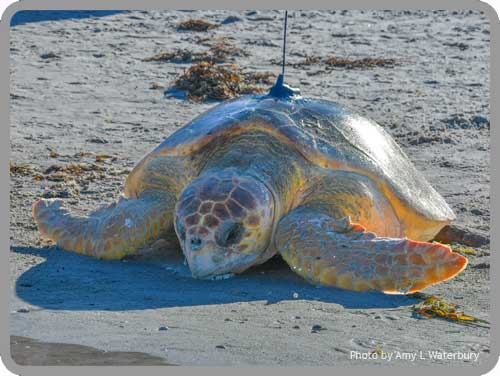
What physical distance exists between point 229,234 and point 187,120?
11.5 feet

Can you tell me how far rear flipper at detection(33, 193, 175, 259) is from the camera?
5.30m

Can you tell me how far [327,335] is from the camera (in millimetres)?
4184

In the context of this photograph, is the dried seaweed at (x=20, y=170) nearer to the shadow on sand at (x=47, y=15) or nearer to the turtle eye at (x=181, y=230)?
the turtle eye at (x=181, y=230)

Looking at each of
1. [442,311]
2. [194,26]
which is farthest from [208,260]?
[194,26]

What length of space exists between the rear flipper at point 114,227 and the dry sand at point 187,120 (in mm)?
79

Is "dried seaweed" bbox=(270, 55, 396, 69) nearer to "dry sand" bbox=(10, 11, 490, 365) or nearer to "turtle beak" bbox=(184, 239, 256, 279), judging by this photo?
"dry sand" bbox=(10, 11, 490, 365)

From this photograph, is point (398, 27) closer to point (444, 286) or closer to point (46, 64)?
point (46, 64)

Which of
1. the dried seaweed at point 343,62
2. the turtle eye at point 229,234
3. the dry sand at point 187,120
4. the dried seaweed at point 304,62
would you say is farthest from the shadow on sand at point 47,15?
the turtle eye at point 229,234

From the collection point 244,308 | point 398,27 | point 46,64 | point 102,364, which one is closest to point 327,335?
point 244,308

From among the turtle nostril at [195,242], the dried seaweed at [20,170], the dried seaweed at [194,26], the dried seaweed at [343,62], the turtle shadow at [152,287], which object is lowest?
the dried seaweed at [20,170]

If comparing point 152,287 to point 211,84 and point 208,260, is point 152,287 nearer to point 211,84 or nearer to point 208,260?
point 208,260

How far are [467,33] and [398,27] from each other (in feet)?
2.49

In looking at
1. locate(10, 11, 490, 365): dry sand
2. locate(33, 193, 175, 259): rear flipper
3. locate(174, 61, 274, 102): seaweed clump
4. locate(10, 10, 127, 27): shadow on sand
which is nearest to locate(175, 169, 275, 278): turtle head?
locate(10, 11, 490, 365): dry sand

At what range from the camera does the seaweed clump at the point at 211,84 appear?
29.6 feet
